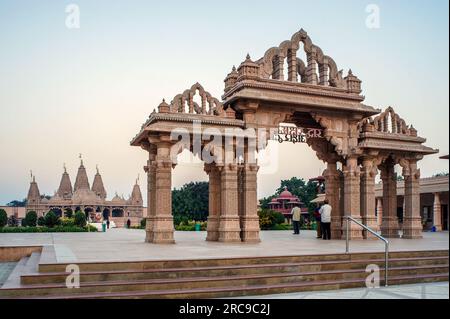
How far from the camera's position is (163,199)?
587 inches

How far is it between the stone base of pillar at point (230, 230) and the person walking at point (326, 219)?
3865 millimetres

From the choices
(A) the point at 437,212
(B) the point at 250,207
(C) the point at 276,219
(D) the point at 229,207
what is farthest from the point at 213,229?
(A) the point at 437,212

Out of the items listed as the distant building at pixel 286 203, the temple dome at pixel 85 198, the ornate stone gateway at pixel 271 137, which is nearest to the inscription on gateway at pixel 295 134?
the ornate stone gateway at pixel 271 137

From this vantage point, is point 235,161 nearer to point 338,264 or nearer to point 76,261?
point 338,264

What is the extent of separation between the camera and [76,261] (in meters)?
9.65

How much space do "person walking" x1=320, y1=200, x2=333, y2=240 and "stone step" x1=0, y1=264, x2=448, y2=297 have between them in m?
6.23

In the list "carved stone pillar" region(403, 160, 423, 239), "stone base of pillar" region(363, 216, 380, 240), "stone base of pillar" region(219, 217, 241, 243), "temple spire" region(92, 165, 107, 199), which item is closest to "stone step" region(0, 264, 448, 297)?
"stone base of pillar" region(219, 217, 241, 243)

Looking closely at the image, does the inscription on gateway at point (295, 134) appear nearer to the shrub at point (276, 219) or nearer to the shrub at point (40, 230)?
the shrub at point (276, 219)

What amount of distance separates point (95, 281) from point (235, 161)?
7363mm

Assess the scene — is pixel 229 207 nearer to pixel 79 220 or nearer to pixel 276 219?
pixel 276 219

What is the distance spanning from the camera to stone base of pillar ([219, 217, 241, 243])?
15.4 m

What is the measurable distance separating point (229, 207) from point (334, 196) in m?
5.23

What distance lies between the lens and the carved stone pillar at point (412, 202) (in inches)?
766
